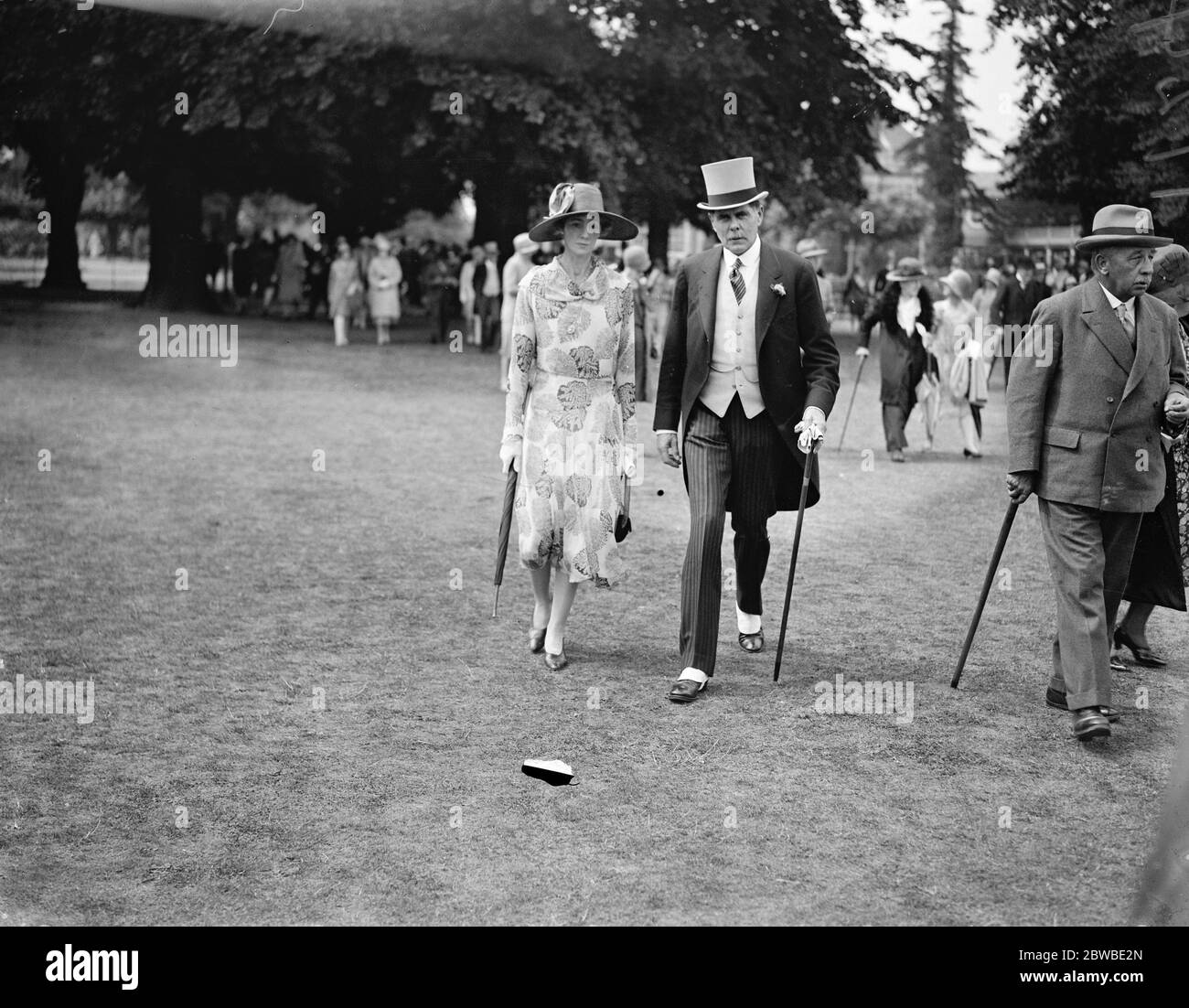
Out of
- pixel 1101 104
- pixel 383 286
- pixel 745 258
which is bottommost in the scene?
pixel 383 286

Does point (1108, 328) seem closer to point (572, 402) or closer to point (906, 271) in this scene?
point (572, 402)

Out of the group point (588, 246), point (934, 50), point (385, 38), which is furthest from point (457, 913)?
point (934, 50)

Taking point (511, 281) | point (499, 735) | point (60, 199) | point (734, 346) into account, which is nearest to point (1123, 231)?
point (734, 346)

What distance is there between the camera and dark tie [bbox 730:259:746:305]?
6.75m

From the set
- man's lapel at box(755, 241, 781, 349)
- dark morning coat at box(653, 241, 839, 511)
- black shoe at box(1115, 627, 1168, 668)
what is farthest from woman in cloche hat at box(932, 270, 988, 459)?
man's lapel at box(755, 241, 781, 349)

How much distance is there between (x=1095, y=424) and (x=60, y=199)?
127 ft

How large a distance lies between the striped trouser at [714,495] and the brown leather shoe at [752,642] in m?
0.60

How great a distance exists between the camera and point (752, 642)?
7500 mm

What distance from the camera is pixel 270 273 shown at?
39.8m

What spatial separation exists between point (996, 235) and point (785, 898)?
55.5m

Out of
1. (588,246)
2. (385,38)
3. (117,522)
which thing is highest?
(385,38)

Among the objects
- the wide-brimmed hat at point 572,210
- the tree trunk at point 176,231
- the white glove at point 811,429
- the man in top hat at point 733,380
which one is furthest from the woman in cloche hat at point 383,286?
the white glove at point 811,429

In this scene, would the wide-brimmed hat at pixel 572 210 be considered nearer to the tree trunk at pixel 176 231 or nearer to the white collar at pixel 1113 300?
the white collar at pixel 1113 300

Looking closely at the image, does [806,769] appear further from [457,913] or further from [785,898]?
[457,913]
